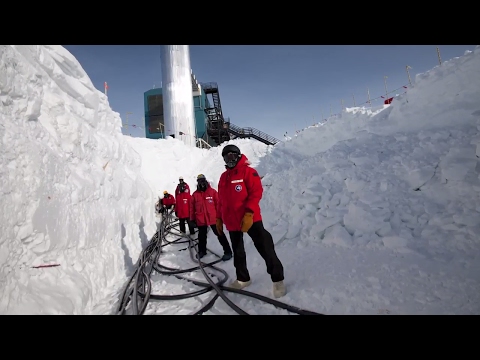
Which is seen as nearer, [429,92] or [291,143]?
[429,92]

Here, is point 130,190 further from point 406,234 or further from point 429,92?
point 429,92

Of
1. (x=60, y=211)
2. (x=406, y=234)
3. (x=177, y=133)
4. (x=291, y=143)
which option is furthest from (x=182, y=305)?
(x=177, y=133)

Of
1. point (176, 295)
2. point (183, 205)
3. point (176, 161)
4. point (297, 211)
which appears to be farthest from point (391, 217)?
point (176, 161)

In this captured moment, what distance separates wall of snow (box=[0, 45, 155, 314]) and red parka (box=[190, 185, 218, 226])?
1.86 metres

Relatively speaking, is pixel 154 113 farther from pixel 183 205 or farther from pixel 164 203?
pixel 183 205

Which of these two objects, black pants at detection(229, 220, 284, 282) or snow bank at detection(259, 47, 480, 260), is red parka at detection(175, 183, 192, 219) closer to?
snow bank at detection(259, 47, 480, 260)

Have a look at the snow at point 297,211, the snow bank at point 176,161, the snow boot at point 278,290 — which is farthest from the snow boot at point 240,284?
the snow bank at point 176,161

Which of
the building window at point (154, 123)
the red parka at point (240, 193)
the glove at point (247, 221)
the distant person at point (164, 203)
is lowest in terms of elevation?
the glove at point (247, 221)

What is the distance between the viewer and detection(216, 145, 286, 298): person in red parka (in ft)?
9.53

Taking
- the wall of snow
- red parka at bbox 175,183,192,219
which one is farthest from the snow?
red parka at bbox 175,183,192,219

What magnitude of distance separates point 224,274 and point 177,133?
19908 mm

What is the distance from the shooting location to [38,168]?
3.24 meters

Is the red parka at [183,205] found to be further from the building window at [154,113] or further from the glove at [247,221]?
the building window at [154,113]

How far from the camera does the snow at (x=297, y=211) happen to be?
262 cm
